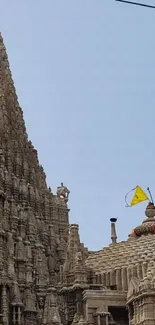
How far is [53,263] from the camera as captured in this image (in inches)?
2520

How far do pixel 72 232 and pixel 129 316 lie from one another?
12808 millimetres

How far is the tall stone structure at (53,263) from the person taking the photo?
50188 millimetres

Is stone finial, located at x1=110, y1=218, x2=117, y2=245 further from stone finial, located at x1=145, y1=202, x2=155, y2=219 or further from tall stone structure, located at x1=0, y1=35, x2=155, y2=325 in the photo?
stone finial, located at x1=145, y1=202, x2=155, y2=219

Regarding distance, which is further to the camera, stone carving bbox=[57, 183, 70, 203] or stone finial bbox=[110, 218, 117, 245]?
stone carving bbox=[57, 183, 70, 203]

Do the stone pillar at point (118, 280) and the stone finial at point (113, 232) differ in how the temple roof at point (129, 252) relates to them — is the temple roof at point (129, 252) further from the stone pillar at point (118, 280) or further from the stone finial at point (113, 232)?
the stone finial at point (113, 232)

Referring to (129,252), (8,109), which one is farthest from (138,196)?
(8,109)

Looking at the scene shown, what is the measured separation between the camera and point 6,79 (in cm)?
7531

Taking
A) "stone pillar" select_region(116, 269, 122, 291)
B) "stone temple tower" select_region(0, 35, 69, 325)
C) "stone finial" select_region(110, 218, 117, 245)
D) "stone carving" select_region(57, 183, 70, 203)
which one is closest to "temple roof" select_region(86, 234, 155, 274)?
"stone pillar" select_region(116, 269, 122, 291)

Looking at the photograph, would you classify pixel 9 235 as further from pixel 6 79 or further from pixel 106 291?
pixel 6 79

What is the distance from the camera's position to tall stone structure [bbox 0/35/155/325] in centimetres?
5019

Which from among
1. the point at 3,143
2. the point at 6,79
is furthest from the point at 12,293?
the point at 6,79

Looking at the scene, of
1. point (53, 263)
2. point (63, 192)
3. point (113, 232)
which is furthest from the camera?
point (63, 192)

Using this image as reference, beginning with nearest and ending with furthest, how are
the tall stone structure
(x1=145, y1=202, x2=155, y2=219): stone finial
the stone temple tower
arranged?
the tall stone structure, the stone temple tower, (x1=145, y1=202, x2=155, y2=219): stone finial

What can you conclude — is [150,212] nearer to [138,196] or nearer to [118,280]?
[138,196]
